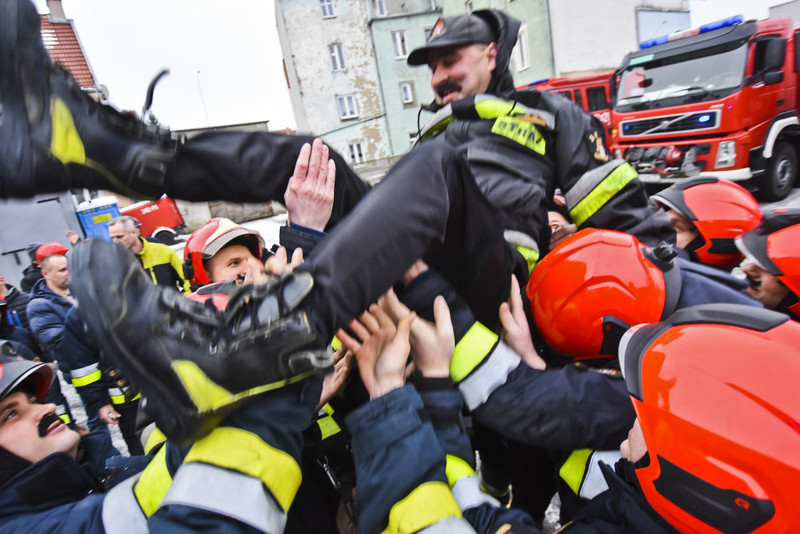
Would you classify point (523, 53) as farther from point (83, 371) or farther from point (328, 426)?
point (328, 426)

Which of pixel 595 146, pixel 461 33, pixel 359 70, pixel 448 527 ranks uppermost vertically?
pixel 359 70

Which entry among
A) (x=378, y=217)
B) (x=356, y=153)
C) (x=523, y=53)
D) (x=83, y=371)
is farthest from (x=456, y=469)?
(x=356, y=153)

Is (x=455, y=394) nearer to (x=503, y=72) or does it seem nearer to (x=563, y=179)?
(x=563, y=179)

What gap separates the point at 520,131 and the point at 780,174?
21.8ft

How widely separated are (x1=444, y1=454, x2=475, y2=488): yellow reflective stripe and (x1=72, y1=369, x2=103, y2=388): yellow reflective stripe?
2792 millimetres

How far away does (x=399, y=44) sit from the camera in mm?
20969

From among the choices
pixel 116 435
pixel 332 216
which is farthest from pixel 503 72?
pixel 116 435

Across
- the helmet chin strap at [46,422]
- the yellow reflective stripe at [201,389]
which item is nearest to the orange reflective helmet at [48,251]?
the helmet chin strap at [46,422]

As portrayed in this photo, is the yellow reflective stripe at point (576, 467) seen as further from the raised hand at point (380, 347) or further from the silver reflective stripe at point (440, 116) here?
the silver reflective stripe at point (440, 116)

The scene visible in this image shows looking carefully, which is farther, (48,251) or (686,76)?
(686,76)

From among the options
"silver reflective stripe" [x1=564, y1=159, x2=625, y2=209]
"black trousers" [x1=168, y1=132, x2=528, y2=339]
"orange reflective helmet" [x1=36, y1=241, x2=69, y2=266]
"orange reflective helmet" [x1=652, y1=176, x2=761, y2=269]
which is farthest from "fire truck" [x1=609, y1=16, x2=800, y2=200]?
"orange reflective helmet" [x1=36, y1=241, x2=69, y2=266]

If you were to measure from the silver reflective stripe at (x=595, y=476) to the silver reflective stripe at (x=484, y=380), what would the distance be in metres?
0.31

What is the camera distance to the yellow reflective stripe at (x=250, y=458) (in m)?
0.85

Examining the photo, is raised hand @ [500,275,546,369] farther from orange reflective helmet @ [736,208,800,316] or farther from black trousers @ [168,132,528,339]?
orange reflective helmet @ [736,208,800,316]
